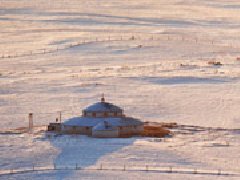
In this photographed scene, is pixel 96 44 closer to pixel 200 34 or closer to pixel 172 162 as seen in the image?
pixel 200 34

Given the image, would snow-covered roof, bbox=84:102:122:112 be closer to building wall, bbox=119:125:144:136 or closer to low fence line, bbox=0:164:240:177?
building wall, bbox=119:125:144:136

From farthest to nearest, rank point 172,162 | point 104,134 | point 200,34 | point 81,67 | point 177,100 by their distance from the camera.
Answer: point 200,34
point 81,67
point 177,100
point 104,134
point 172,162

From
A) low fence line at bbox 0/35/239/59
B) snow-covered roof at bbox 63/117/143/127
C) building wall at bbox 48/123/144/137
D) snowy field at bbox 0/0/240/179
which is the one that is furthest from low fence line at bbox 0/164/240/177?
low fence line at bbox 0/35/239/59

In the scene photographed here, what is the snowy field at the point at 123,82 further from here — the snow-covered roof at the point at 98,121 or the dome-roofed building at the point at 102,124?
the snow-covered roof at the point at 98,121

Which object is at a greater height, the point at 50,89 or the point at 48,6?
the point at 48,6

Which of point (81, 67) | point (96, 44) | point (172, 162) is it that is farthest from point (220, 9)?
point (172, 162)

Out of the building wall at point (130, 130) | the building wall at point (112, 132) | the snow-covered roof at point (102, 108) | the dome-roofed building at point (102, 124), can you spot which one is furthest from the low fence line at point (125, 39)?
the building wall at point (130, 130)
